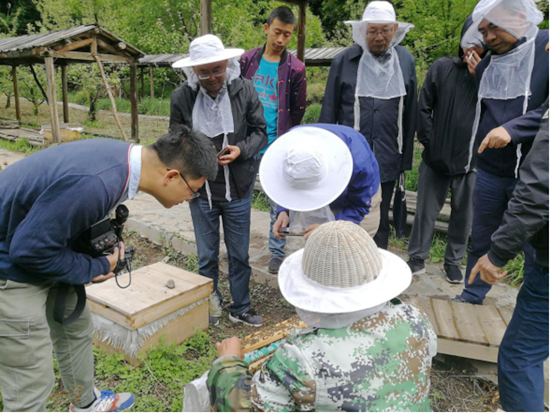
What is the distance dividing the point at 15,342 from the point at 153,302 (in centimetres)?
92

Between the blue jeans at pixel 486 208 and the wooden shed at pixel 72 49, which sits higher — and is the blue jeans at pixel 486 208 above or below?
below

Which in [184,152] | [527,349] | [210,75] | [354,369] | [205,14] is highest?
[205,14]

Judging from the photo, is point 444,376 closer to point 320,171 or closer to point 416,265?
point 416,265

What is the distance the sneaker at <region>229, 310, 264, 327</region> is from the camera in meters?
3.29

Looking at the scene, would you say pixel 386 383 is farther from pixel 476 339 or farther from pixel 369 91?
pixel 369 91

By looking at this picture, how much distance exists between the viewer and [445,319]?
279 cm

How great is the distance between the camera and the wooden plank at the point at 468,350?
2.55 meters

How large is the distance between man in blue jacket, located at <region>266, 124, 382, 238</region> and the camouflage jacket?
0.99 meters

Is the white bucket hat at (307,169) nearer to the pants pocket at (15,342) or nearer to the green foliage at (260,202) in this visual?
the pants pocket at (15,342)

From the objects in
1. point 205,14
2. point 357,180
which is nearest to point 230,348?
point 357,180

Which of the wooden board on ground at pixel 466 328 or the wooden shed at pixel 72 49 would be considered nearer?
the wooden board on ground at pixel 466 328

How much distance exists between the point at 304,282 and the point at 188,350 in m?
1.99

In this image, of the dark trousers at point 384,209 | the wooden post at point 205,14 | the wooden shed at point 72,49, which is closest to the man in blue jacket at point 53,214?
the dark trousers at point 384,209

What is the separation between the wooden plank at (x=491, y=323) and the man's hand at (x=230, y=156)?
1976 millimetres
